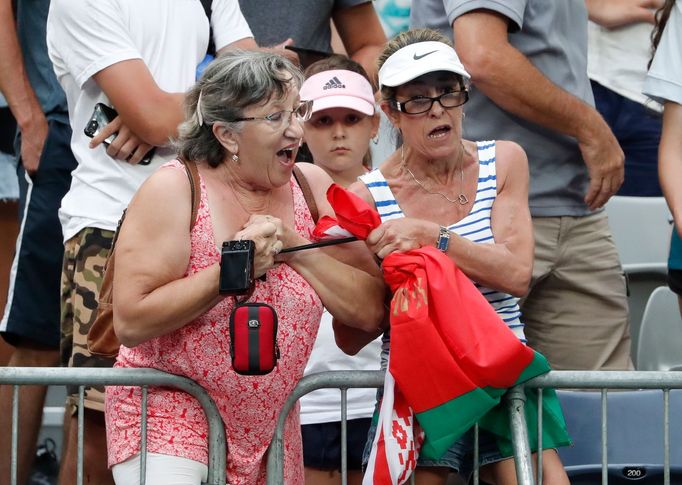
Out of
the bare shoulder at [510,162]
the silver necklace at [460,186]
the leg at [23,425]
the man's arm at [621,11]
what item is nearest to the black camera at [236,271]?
the silver necklace at [460,186]

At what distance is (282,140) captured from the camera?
364 cm

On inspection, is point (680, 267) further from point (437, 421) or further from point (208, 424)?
point (208, 424)

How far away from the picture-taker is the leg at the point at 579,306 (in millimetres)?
4727

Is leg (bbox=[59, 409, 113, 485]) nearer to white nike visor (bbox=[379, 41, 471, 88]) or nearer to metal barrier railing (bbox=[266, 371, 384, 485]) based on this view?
metal barrier railing (bbox=[266, 371, 384, 485])

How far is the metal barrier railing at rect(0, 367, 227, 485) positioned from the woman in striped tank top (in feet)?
1.49

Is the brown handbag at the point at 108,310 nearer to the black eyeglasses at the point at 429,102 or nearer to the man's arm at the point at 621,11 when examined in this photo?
the black eyeglasses at the point at 429,102

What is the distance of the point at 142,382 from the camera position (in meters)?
3.61

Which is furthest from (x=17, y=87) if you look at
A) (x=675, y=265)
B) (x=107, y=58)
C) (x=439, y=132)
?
(x=675, y=265)

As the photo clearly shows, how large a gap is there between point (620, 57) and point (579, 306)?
2016 millimetres

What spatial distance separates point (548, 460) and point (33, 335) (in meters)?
2.06

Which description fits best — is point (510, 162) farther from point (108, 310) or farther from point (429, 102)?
point (108, 310)

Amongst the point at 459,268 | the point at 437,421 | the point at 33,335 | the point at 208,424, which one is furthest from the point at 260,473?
the point at 33,335

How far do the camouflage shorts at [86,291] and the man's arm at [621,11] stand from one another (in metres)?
3.01

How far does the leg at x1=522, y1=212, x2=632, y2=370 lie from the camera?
473 centimetres
